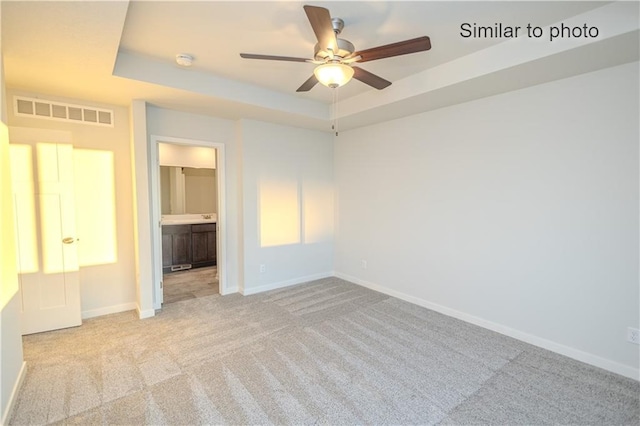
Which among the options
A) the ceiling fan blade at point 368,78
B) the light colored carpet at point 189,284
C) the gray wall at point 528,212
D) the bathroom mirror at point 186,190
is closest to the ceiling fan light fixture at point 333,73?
the ceiling fan blade at point 368,78

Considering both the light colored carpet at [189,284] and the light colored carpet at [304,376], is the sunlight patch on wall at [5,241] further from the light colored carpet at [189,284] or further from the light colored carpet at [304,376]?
the light colored carpet at [189,284]

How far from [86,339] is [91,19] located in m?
2.84

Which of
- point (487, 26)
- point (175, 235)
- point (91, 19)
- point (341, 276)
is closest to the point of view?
point (91, 19)

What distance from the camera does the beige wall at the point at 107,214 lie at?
344 cm

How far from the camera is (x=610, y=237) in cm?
253

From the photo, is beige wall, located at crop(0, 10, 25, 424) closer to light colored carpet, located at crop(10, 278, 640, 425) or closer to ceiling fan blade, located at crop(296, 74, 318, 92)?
light colored carpet, located at crop(10, 278, 640, 425)

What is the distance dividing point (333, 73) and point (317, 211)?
3.06m

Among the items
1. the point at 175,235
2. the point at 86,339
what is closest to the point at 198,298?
the point at 86,339

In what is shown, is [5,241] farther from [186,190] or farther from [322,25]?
[186,190]

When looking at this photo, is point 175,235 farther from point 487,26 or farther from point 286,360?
point 487,26

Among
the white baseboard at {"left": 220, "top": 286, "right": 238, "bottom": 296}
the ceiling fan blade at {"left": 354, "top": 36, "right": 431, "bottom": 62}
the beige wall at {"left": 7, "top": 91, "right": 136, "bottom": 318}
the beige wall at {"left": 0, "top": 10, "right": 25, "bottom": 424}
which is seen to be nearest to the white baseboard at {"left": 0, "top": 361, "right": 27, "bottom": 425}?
the beige wall at {"left": 0, "top": 10, "right": 25, "bottom": 424}

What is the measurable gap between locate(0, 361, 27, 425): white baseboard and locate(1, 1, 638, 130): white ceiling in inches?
94.6

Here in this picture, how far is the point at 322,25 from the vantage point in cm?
179

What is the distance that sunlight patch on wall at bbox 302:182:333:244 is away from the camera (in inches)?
195
